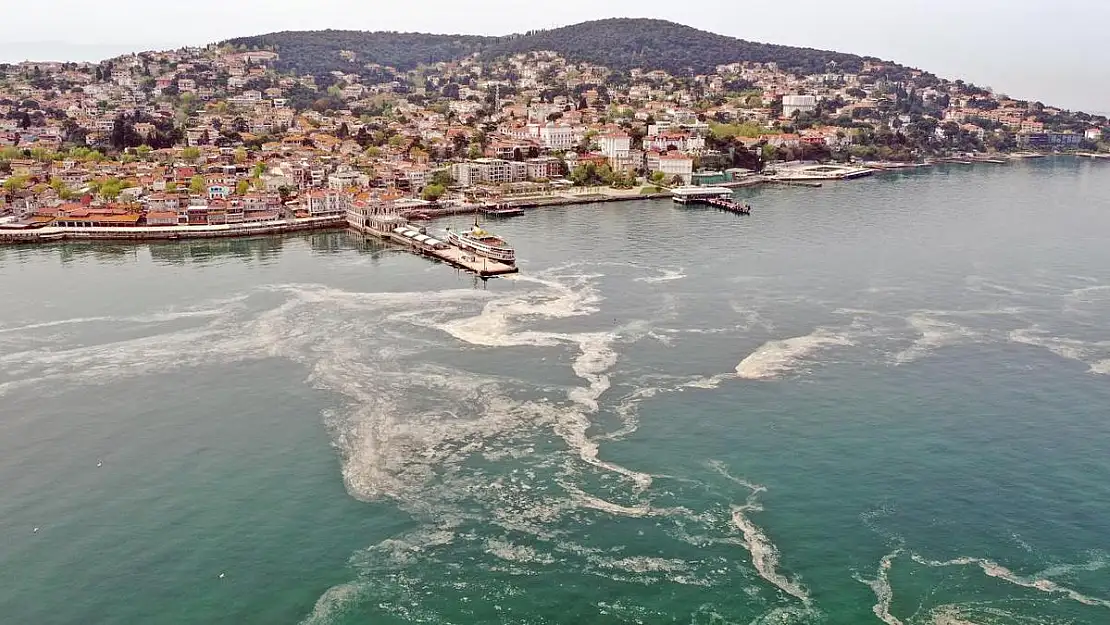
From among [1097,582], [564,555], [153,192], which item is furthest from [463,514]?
[153,192]

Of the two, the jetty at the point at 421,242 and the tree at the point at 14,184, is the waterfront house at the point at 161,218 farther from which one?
the tree at the point at 14,184

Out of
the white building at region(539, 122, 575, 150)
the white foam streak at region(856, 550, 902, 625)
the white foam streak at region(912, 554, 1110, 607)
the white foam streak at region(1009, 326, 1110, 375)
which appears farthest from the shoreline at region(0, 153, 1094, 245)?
the white foam streak at region(912, 554, 1110, 607)

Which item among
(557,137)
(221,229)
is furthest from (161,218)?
(557,137)

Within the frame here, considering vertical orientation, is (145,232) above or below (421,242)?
above

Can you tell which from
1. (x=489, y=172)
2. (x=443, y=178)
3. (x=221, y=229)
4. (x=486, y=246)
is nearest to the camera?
(x=486, y=246)

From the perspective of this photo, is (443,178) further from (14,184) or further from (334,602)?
(334,602)

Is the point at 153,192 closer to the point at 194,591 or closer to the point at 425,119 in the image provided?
the point at 194,591
